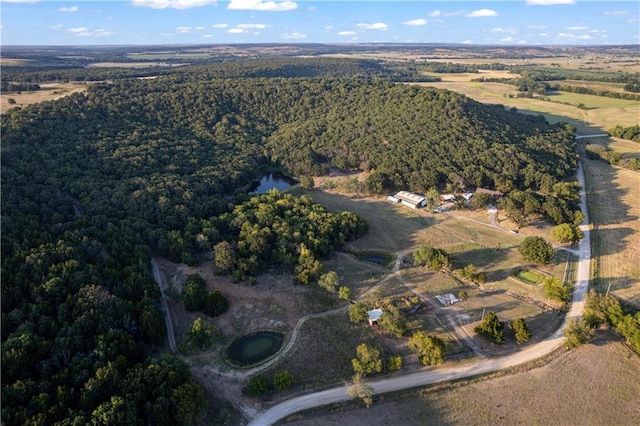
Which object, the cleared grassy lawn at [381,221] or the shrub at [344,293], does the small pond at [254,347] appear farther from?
the cleared grassy lawn at [381,221]

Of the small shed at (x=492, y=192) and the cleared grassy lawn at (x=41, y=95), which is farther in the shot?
A: the cleared grassy lawn at (x=41, y=95)

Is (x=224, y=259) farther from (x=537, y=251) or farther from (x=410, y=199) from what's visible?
(x=537, y=251)

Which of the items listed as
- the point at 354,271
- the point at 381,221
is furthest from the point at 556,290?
the point at 381,221

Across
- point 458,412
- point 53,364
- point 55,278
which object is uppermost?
point 55,278

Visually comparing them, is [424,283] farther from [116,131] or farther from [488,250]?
[116,131]

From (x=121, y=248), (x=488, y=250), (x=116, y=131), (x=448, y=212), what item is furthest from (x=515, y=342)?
(x=116, y=131)

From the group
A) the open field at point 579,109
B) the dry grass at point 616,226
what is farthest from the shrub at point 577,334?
the open field at point 579,109
